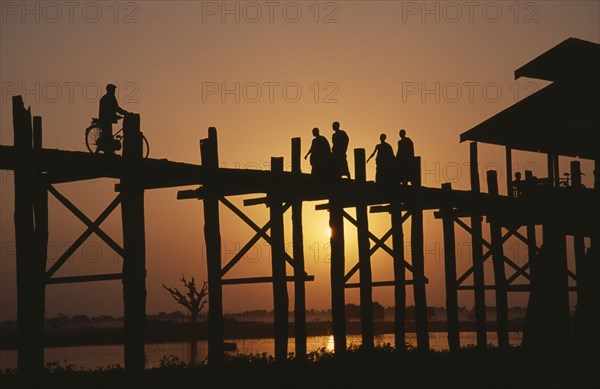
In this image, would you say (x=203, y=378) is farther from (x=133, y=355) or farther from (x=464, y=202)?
(x=464, y=202)

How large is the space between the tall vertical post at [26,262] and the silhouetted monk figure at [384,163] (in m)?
9.36

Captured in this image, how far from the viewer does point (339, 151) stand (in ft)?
65.1

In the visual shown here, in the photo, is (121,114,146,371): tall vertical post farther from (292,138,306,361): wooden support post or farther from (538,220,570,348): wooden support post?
(538,220,570,348): wooden support post

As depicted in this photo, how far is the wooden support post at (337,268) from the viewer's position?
19.4m

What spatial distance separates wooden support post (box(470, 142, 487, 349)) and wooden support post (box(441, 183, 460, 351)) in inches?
25.6

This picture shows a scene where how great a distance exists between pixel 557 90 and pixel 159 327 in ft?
236

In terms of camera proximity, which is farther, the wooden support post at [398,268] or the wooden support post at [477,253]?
the wooden support post at [477,253]

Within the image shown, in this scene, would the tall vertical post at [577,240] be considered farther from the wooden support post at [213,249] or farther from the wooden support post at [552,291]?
the wooden support post at [213,249]

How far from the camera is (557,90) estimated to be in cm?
1513

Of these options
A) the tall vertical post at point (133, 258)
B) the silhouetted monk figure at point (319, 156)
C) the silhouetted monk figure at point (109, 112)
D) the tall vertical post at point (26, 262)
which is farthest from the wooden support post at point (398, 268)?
the tall vertical post at point (26, 262)

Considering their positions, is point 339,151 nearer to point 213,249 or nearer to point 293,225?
point 293,225

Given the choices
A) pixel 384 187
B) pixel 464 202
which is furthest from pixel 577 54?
pixel 464 202

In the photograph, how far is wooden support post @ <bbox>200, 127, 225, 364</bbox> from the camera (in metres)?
16.3

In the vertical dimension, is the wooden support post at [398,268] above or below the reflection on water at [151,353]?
above
